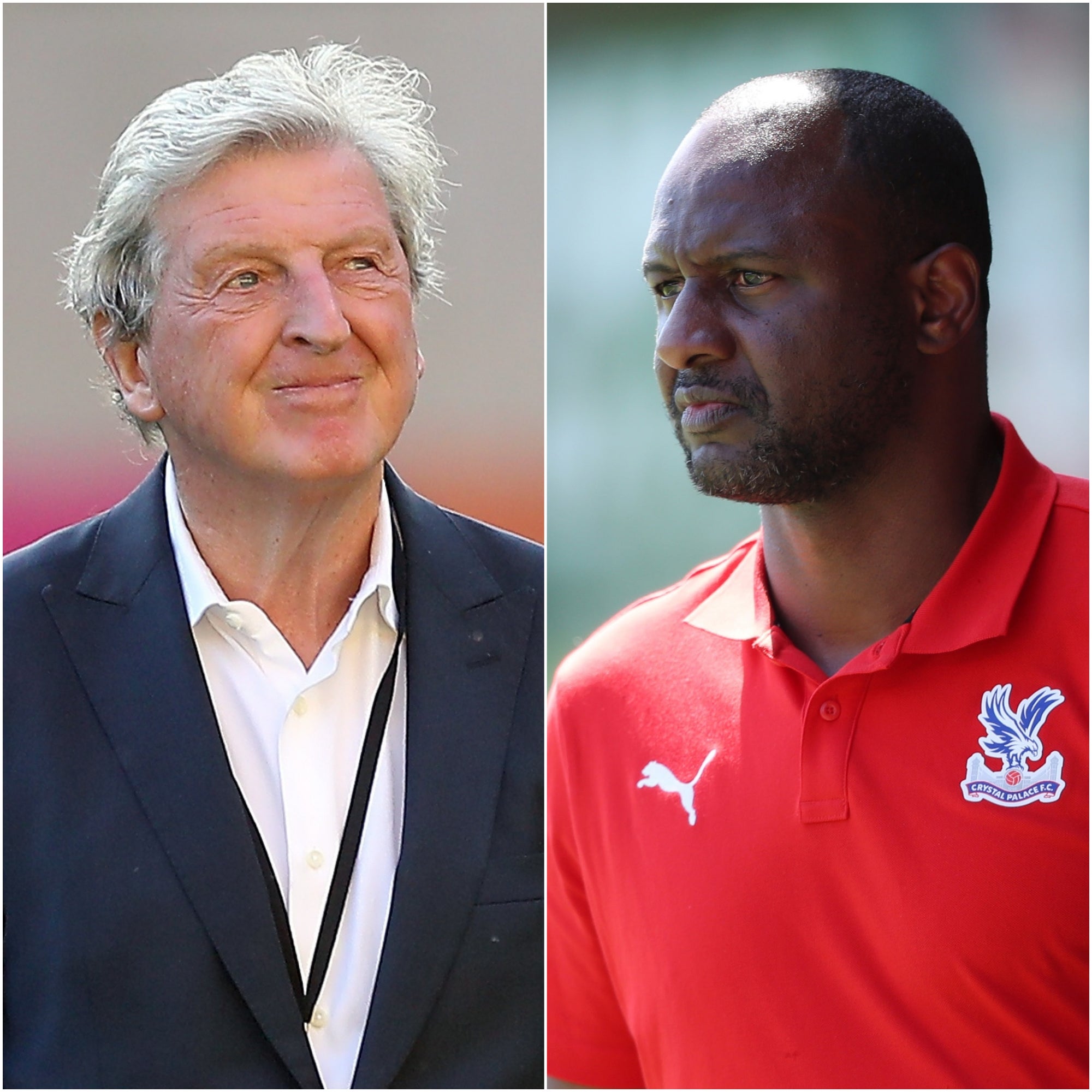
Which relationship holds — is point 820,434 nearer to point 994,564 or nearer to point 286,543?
point 994,564

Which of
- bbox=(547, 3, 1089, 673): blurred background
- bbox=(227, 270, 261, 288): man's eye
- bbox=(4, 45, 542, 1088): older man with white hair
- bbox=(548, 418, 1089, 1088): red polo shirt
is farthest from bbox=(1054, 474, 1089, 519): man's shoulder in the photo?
bbox=(227, 270, 261, 288): man's eye

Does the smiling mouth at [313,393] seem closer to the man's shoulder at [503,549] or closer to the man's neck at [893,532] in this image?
the man's shoulder at [503,549]

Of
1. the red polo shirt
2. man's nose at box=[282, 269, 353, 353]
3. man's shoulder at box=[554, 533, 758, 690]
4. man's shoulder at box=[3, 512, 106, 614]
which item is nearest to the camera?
the red polo shirt

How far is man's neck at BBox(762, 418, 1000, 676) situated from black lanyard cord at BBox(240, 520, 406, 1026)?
2.03ft

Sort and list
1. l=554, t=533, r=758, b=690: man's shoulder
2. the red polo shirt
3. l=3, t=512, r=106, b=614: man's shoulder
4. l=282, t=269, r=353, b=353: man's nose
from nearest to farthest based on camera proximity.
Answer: the red polo shirt, l=282, t=269, r=353, b=353: man's nose, l=3, t=512, r=106, b=614: man's shoulder, l=554, t=533, r=758, b=690: man's shoulder

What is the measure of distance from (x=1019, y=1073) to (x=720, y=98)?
1.37 m

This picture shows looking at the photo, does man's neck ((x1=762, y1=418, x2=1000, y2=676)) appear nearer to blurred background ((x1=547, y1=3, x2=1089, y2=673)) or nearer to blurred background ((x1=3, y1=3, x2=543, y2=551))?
blurred background ((x1=547, y1=3, x2=1089, y2=673))

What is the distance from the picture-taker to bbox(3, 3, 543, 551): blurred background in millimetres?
1988

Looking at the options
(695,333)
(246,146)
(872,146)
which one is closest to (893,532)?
(695,333)

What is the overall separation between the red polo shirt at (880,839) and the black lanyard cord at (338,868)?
0.35 metres

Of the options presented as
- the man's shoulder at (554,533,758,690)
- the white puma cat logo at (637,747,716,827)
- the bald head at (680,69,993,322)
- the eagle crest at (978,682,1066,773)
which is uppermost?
the bald head at (680,69,993,322)

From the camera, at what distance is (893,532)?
6.16ft

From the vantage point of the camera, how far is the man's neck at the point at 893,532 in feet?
6.13

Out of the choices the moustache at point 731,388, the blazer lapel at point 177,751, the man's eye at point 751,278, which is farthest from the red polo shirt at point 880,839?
the blazer lapel at point 177,751
